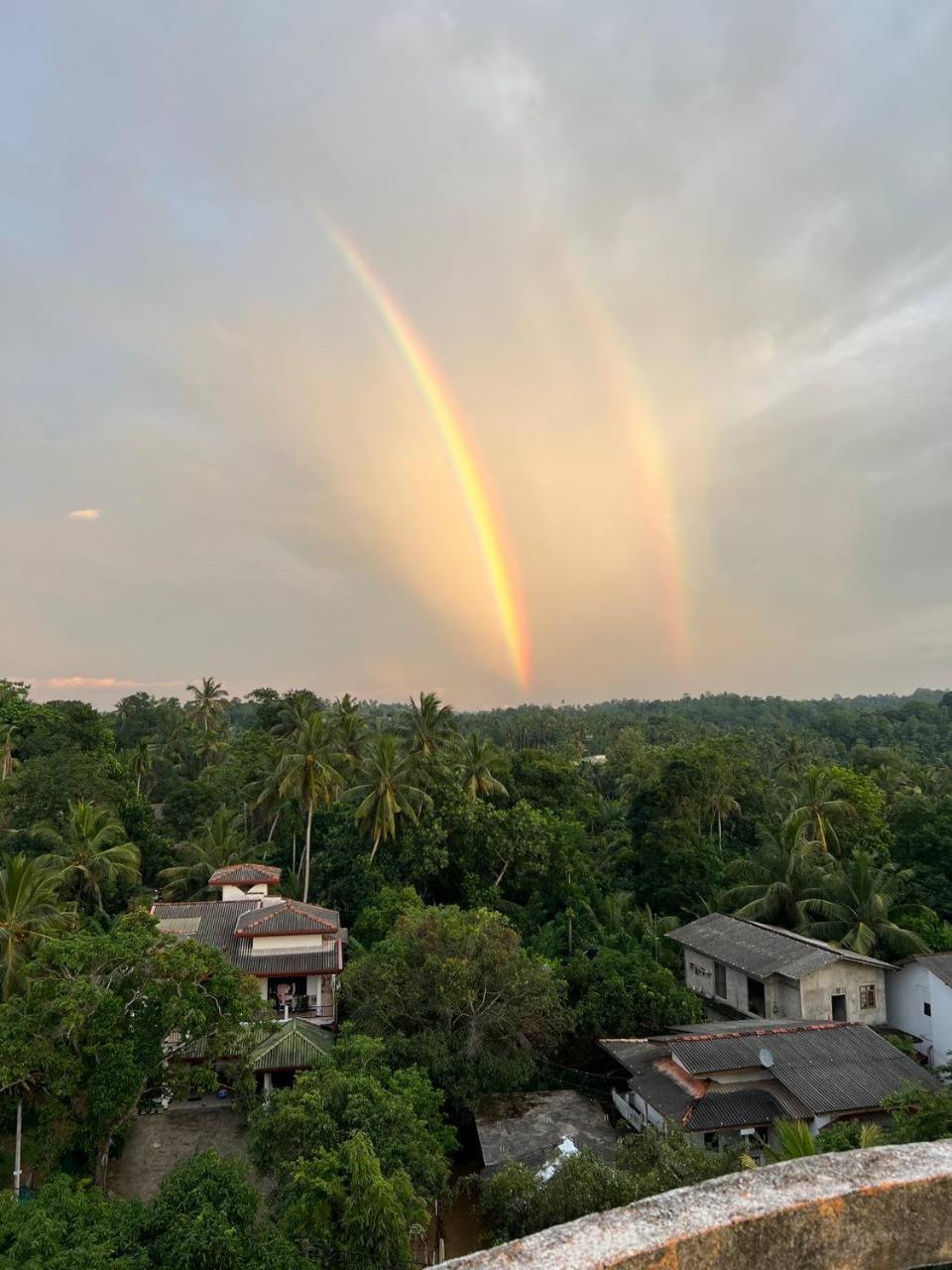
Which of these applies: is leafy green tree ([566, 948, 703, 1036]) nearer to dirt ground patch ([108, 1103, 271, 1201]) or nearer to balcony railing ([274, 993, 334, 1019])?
balcony railing ([274, 993, 334, 1019])

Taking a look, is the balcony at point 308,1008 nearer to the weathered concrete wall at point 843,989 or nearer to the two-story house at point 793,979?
the two-story house at point 793,979

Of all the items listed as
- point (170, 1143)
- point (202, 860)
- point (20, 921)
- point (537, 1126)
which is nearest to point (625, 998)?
point (537, 1126)

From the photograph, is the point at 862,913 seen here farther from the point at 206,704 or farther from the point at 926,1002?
the point at 206,704

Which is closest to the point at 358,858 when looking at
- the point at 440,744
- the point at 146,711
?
the point at 440,744

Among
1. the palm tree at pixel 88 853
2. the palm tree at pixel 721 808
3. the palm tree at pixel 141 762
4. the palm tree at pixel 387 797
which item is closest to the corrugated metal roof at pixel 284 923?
the palm tree at pixel 387 797

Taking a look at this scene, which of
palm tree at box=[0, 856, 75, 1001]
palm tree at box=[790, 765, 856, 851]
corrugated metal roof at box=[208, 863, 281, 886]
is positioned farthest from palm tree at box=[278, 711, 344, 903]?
palm tree at box=[790, 765, 856, 851]

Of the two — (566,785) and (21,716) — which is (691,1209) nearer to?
(566,785)

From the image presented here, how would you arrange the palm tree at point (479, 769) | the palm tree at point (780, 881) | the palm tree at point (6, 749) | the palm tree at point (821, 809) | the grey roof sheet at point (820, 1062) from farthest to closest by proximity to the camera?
the palm tree at point (6, 749) < the palm tree at point (479, 769) < the palm tree at point (821, 809) < the palm tree at point (780, 881) < the grey roof sheet at point (820, 1062)
